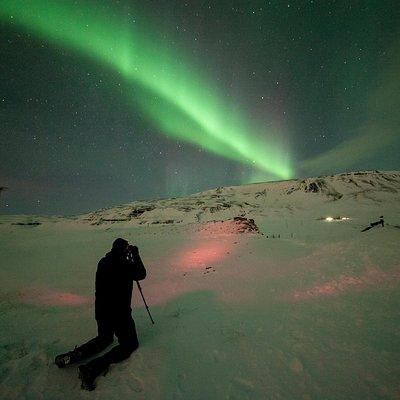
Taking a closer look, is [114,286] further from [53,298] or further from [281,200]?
Result: [281,200]

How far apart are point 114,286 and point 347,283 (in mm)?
7653

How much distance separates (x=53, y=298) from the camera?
458 inches

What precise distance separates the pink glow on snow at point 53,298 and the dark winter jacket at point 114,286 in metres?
5.11

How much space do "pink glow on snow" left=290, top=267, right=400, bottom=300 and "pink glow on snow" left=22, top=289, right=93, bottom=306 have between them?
786cm

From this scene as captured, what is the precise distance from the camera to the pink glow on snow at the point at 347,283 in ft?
30.1

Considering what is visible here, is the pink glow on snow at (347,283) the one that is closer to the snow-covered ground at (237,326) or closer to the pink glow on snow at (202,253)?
the snow-covered ground at (237,326)

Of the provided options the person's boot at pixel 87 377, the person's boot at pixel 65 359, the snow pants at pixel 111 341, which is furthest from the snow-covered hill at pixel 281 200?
the person's boot at pixel 87 377

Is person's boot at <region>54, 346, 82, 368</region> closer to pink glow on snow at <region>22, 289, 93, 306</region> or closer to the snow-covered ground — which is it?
the snow-covered ground

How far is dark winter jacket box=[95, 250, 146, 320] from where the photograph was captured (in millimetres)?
6301

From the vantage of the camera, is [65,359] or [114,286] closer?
[65,359]

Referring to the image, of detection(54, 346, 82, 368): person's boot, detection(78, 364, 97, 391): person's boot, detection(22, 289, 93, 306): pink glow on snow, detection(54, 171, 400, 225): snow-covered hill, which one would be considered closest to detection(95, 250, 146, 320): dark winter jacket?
detection(54, 346, 82, 368): person's boot

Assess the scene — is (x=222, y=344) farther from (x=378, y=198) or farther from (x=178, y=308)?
(x=378, y=198)

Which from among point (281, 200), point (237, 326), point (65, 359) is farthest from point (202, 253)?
point (281, 200)

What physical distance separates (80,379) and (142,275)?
2.23m
